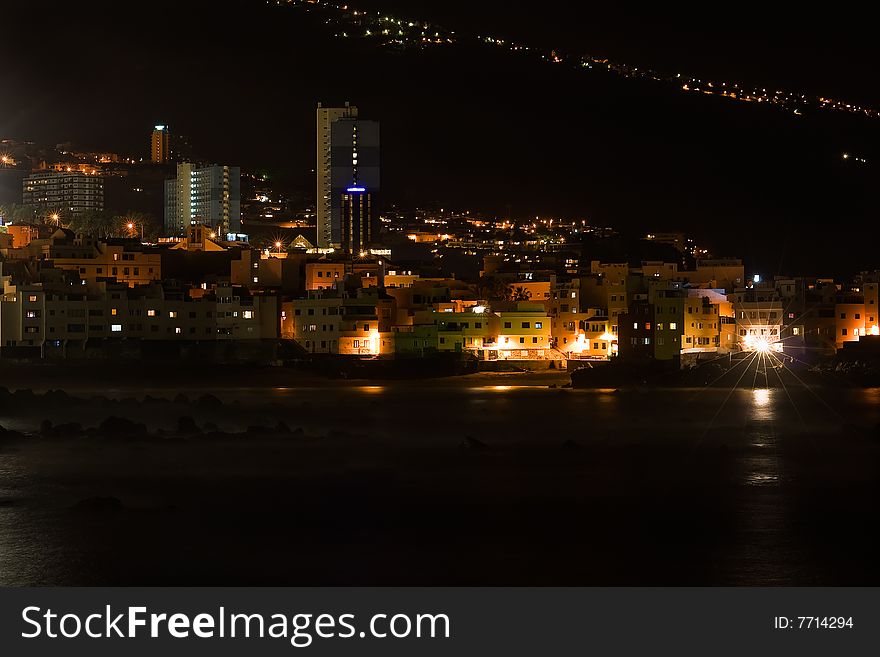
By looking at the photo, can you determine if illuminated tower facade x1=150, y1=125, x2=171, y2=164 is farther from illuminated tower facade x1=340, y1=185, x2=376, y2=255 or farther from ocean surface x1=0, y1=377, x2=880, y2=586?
ocean surface x1=0, y1=377, x2=880, y2=586

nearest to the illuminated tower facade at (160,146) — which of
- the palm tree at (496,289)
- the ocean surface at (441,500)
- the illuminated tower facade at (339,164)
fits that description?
the illuminated tower facade at (339,164)

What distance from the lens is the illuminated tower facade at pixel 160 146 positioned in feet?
322

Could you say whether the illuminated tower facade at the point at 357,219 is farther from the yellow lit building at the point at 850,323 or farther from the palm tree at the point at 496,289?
the yellow lit building at the point at 850,323

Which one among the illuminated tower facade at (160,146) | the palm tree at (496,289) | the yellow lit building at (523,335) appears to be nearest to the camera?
the yellow lit building at (523,335)

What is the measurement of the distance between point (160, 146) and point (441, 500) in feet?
294

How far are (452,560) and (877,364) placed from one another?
2917 centimetres

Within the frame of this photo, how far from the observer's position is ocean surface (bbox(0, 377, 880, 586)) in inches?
410

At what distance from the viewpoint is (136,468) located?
15789mm

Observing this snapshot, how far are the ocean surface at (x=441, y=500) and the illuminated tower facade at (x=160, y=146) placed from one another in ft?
251

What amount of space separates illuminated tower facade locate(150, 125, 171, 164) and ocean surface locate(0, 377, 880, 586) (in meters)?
76.6

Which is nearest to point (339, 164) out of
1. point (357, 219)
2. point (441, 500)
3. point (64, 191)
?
point (357, 219)
